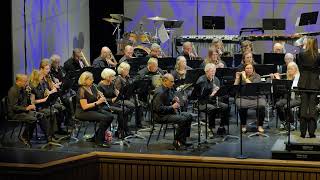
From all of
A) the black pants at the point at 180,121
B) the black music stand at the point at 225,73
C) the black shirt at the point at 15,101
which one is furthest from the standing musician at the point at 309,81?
the black shirt at the point at 15,101

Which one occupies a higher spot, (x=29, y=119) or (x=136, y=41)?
(x=136, y=41)

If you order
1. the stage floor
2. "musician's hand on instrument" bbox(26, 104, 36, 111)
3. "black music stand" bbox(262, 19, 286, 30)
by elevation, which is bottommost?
the stage floor

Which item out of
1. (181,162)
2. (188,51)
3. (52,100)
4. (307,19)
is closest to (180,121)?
(181,162)

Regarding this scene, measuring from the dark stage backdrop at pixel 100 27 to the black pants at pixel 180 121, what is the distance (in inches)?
261

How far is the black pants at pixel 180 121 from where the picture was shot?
852 cm

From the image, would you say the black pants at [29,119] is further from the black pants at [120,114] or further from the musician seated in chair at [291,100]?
the musician seated in chair at [291,100]

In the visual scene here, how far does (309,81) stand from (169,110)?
2.02 metres

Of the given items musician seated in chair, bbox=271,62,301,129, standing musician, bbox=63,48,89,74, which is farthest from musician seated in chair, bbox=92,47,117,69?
musician seated in chair, bbox=271,62,301,129

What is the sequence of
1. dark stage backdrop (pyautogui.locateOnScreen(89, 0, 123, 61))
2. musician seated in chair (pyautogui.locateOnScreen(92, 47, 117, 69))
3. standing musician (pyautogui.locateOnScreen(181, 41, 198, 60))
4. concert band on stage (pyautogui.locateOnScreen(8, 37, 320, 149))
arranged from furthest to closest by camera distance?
dark stage backdrop (pyautogui.locateOnScreen(89, 0, 123, 61)), standing musician (pyautogui.locateOnScreen(181, 41, 198, 60)), musician seated in chair (pyautogui.locateOnScreen(92, 47, 117, 69)), concert band on stage (pyautogui.locateOnScreen(8, 37, 320, 149))

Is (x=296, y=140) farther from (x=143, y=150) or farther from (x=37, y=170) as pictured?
(x=37, y=170)

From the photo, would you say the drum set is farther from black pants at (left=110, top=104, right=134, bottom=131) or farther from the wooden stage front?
the wooden stage front

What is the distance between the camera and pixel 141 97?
1009cm

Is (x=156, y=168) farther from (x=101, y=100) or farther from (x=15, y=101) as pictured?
(x=15, y=101)

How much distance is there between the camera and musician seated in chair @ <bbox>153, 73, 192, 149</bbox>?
849 centimetres
